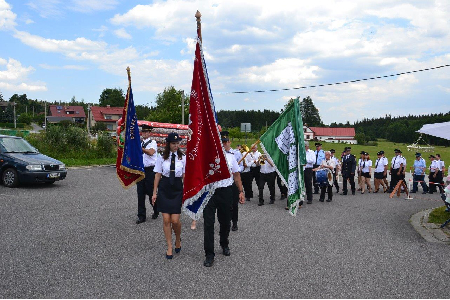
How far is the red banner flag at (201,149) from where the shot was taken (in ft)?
17.8

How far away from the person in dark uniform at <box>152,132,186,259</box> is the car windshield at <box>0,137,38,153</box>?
979 cm

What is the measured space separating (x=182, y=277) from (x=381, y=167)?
12.8 m

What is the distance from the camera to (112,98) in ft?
356

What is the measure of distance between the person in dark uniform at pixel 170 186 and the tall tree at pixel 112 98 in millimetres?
106788

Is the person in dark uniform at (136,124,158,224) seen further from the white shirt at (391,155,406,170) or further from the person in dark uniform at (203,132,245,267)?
the white shirt at (391,155,406,170)

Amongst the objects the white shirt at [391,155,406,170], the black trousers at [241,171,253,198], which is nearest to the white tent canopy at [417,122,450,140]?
the black trousers at [241,171,253,198]

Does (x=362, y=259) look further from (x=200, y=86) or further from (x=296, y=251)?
(x=200, y=86)

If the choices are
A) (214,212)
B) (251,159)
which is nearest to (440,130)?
(251,159)

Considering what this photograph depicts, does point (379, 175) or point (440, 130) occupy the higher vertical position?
point (440, 130)

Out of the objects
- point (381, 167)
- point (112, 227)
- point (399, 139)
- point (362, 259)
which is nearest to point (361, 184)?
point (381, 167)

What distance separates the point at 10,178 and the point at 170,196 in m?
9.21

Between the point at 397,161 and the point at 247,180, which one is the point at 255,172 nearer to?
the point at 247,180

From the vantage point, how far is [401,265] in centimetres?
565

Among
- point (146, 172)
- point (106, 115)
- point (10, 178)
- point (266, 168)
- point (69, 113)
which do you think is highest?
point (69, 113)
